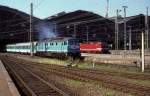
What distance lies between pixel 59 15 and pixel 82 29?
1455 centimetres

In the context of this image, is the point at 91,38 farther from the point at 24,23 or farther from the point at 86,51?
the point at 86,51

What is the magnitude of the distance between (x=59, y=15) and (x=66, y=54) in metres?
112

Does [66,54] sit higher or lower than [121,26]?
lower

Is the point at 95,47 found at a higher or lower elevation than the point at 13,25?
lower

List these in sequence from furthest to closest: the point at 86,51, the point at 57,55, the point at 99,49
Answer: the point at 86,51 → the point at 99,49 → the point at 57,55

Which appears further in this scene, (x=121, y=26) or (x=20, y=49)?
(x=121, y=26)

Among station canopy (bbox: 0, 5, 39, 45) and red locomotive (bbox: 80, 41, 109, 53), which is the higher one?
station canopy (bbox: 0, 5, 39, 45)

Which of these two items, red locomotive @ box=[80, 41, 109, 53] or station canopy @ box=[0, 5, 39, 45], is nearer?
red locomotive @ box=[80, 41, 109, 53]

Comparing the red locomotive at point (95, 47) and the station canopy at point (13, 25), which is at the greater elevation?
the station canopy at point (13, 25)

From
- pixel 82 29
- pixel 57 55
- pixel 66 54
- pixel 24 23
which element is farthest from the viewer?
pixel 24 23

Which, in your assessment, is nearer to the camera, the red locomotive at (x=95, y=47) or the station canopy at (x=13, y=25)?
the red locomotive at (x=95, y=47)

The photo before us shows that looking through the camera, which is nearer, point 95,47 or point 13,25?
point 95,47

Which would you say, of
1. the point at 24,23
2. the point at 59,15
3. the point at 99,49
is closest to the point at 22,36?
the point at 24,23

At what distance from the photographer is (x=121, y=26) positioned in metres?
144
